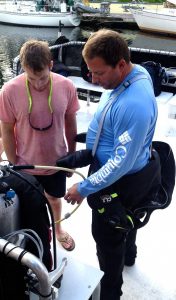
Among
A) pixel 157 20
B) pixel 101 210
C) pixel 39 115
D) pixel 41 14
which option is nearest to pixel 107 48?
pixel 39 115

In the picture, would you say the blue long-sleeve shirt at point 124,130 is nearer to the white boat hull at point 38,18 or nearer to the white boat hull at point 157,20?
the white boat hull at point 157,20

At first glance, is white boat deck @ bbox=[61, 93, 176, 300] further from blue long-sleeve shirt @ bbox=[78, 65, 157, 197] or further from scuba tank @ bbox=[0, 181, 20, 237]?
scuba tank @ bbox=[0, 181, 20, 237]

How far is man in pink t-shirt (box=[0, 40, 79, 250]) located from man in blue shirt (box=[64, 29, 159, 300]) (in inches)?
11.7

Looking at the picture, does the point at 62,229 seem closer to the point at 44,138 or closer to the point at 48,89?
the point at 44,138

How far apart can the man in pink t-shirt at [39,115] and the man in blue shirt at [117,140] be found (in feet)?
→ 0.97

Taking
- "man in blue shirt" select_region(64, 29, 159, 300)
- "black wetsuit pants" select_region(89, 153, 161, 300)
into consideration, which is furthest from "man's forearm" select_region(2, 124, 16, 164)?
"black wetsuit pants" select_region(89, 153, 161, 300)

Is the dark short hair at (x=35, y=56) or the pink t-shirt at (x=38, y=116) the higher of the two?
the dark short hair at (x=35, y=56)

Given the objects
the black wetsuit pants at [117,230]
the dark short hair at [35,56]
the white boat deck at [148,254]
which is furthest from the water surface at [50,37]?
the black wetsuit pants at [117,230]

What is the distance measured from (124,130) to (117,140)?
6 centimetres

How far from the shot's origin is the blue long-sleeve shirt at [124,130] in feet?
4.47

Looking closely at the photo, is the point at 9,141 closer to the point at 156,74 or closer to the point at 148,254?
the point at 148,254

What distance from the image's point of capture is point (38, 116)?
1.81m

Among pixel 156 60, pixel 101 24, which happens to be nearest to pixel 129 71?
pixel 156 60

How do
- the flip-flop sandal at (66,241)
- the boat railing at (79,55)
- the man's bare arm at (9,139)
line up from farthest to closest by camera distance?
1. the boat railing at (79,55)
2. the flip-flop sandal at (66,241)
3. the man's bare arm at (9,139)
